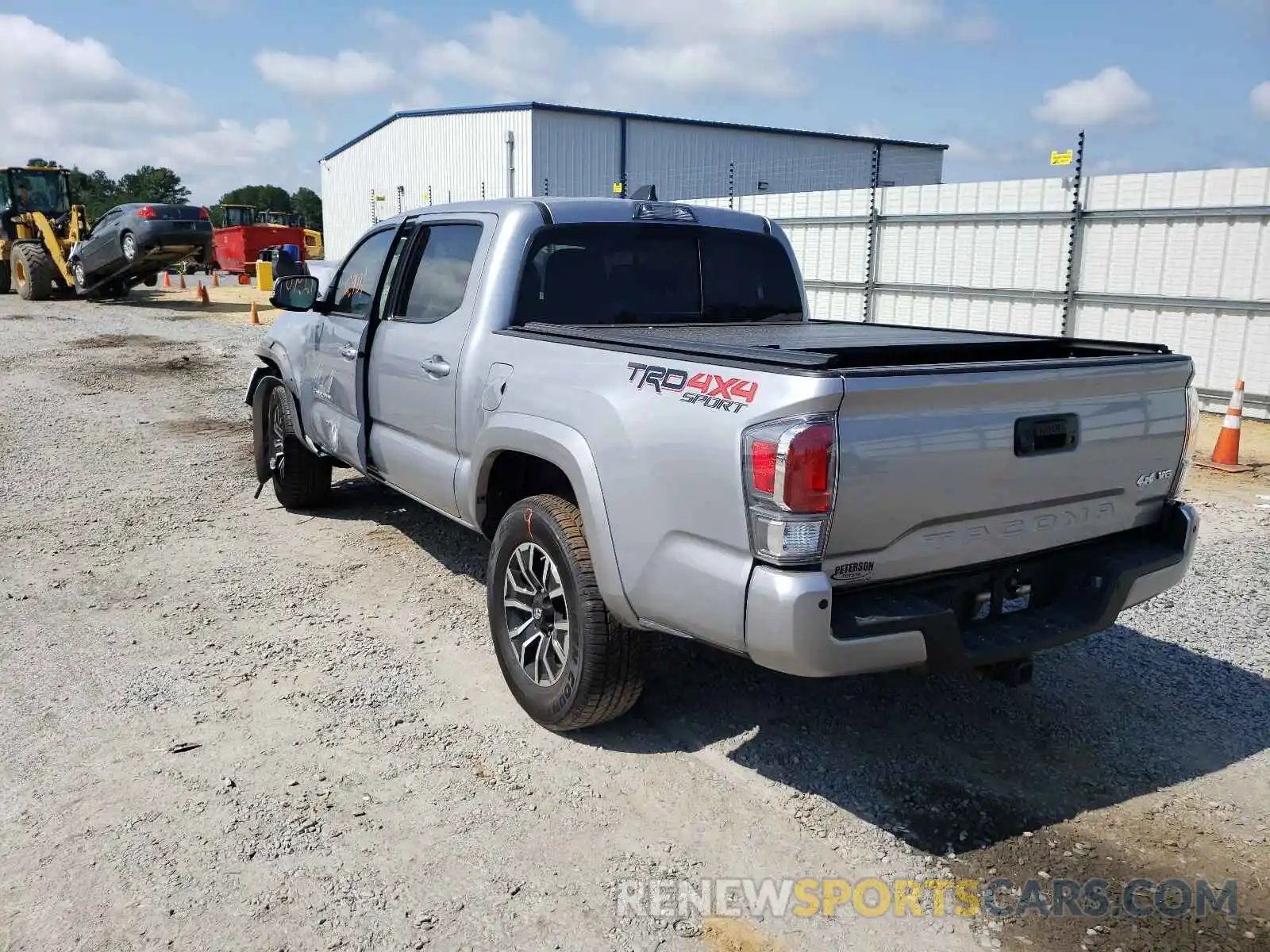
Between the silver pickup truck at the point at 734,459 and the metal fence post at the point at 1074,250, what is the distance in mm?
8776

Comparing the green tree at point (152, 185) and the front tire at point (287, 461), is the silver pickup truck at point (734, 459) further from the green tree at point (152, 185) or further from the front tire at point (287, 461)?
the green tree at point (152, 185)

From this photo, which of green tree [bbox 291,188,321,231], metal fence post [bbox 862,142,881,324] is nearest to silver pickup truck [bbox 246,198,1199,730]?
metal fence post [bbox 862,142,881,324]

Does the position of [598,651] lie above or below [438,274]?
below

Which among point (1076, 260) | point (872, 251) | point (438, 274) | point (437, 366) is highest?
point (872, 251)

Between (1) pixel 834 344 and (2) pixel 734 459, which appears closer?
(2) pixel 734 459

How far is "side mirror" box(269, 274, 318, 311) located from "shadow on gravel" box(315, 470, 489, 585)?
144 cm

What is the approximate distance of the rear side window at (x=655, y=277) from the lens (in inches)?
171

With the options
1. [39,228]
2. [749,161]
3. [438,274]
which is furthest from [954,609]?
[749,161]

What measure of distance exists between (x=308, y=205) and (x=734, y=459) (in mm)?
117483

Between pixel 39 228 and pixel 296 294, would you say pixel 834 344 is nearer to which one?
pixel 296 294

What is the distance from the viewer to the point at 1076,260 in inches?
487

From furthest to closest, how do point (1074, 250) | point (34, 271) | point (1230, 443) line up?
1. point (34, 271)
2. point (1074, 250)
3. point (1230, 443)

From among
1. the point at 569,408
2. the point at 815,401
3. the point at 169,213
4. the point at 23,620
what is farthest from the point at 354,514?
the point at 169,213

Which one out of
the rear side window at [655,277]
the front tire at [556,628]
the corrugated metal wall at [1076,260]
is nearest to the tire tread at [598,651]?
the front tire at [556,628]
